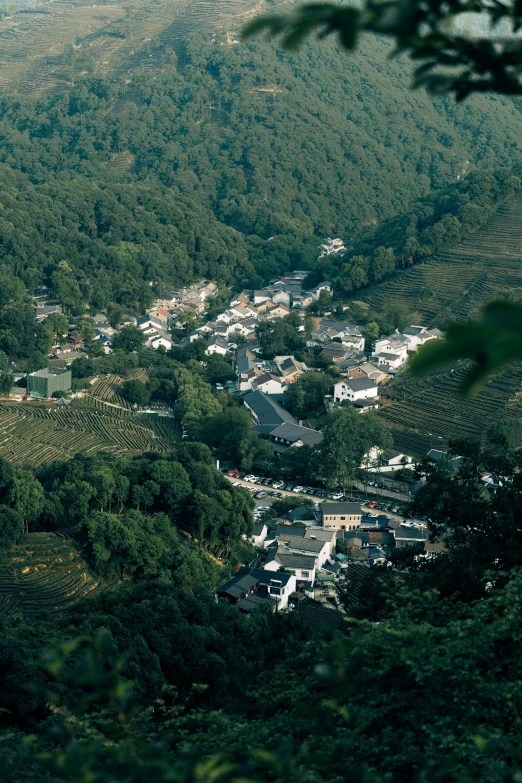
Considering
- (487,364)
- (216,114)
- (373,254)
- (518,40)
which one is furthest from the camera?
(216,114)

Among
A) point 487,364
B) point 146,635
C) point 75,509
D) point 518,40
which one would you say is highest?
point 518,40

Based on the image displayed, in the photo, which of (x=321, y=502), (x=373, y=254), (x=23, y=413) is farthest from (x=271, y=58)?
(x=321, y=502)

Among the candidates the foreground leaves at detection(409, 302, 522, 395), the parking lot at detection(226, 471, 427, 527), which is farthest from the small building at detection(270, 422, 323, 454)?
the foreground leaves at detection(409, 302, 522, 395)

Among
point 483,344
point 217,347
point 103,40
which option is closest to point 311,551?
point 217,347

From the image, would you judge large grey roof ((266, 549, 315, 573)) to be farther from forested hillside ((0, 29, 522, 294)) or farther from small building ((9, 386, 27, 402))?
forested hillside ((0, 29, 522, 294))

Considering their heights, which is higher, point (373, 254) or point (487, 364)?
point (487, 364)

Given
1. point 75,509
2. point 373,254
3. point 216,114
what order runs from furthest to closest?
1. point 216,114
2. point 373,254
3. point 75,509

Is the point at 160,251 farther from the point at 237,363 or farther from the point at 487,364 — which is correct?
the point at 487,364
